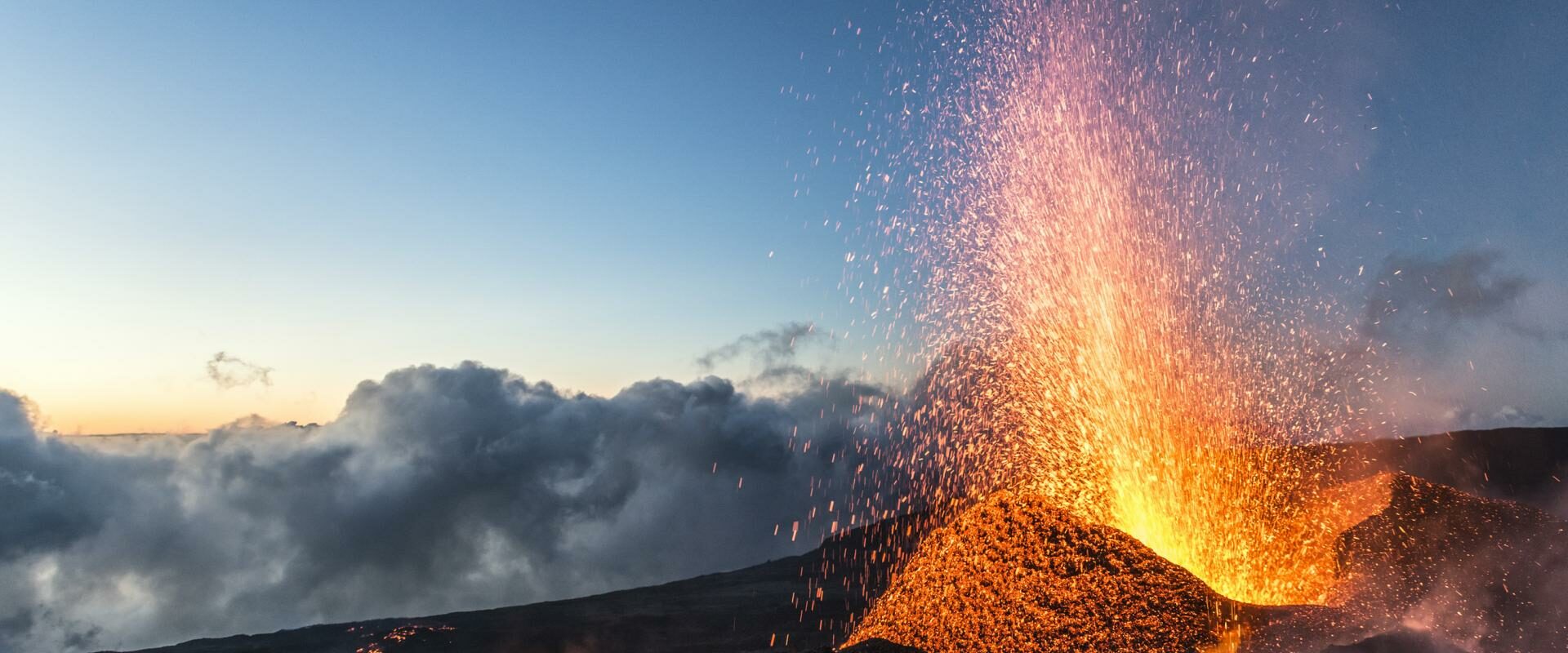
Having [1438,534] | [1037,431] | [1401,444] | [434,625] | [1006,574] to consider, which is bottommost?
Answer: [434,625]

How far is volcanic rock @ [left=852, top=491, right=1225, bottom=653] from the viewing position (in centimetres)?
1020

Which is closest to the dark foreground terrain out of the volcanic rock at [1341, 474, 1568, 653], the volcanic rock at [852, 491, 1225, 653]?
the volcanic rock at [1341, 474, 1568, 653]

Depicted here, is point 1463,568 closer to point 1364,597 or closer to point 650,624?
point 1364,597

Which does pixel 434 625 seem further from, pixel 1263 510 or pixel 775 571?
pixel 1263 510

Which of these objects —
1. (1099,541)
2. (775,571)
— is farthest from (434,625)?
(1099,541)

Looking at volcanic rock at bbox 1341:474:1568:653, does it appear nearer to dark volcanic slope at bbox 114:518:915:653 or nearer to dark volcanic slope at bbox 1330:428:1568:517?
dark volcanic slope at bbox 114:518:915:653

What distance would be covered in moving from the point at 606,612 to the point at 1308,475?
1367 inches

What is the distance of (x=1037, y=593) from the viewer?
36.7 feet

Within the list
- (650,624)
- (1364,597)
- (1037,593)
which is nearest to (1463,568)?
(1364,597)

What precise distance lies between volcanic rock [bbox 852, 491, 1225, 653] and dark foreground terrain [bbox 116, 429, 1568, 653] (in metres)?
0.75

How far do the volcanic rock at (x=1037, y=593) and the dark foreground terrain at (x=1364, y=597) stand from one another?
2.45 feet

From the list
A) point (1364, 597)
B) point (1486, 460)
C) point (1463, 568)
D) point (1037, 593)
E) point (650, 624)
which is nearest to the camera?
point (1364, 597)

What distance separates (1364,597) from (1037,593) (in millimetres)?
3892

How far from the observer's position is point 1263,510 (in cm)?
1401
